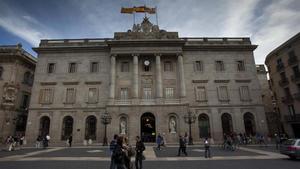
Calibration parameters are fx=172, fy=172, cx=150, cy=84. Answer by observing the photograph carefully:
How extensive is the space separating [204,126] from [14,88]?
3313 cm

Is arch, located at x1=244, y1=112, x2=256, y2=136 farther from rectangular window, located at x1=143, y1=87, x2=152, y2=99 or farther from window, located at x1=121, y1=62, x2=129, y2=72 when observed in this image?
window, located at x1=121, y1=62, x2=129, y2=72

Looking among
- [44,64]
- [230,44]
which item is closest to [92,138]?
[44,64]

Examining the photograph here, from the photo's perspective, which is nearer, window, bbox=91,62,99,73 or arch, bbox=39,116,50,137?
arch, bbox=39,116,50,137

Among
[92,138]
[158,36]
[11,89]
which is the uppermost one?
[158,36]

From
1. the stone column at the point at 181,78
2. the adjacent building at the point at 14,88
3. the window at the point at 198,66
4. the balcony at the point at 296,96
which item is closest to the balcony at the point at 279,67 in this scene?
the balcony at the point at 296,96

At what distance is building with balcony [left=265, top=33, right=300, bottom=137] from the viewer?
29655mm

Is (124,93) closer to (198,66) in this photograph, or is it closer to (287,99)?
(198,66)

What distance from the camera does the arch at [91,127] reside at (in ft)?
90.6

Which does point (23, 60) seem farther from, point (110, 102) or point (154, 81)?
point (154, 81)

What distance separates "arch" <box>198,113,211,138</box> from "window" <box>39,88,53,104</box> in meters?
25.1

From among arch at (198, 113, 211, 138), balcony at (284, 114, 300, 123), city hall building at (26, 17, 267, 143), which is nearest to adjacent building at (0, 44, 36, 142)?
city hall building at (26, 17, 267, 143)

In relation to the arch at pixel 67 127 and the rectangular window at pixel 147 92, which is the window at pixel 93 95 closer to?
the arch at pixel 67 127

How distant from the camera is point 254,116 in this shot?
93.2 feet

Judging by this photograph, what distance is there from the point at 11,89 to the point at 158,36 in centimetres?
2688
